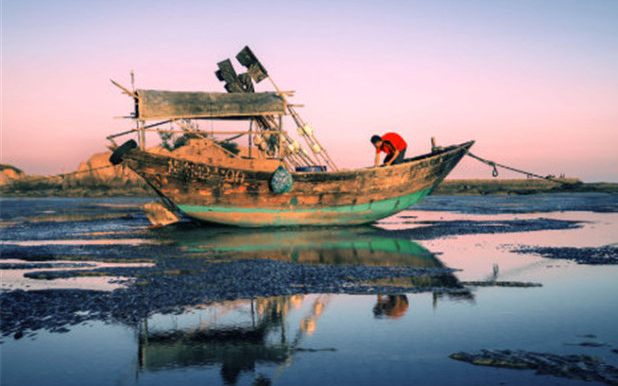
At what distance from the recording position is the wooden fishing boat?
52.9ft

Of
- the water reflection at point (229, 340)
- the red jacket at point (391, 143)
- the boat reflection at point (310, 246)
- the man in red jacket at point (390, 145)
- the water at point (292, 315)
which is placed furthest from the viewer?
the red jacket at point (391, 143)

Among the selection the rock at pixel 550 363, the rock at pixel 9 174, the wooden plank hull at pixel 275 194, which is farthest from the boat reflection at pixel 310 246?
the rock at pixel 9 174

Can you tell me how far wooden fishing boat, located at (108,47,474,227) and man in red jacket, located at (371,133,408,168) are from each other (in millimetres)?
474

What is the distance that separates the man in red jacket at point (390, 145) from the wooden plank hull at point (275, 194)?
0.50 meters

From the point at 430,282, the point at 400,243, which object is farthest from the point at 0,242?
the point at 430,282

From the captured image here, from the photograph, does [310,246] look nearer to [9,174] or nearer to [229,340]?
[229,340]

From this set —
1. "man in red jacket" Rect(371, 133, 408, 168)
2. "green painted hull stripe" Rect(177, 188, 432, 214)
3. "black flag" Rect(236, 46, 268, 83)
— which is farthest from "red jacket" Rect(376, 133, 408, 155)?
"black flag" Rect(236, 46, 268, 83)

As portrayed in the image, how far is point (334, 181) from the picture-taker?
17.0 meters

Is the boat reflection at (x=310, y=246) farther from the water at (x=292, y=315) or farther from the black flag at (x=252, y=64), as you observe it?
the black flag at (x=252, y=64)

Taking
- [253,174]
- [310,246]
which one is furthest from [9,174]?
[310,246]

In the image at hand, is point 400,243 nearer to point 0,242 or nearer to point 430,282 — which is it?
point 430,282

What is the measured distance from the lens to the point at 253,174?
16.2 metres

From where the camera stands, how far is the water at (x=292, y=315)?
13.9 ft

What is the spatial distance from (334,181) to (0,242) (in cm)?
1009
